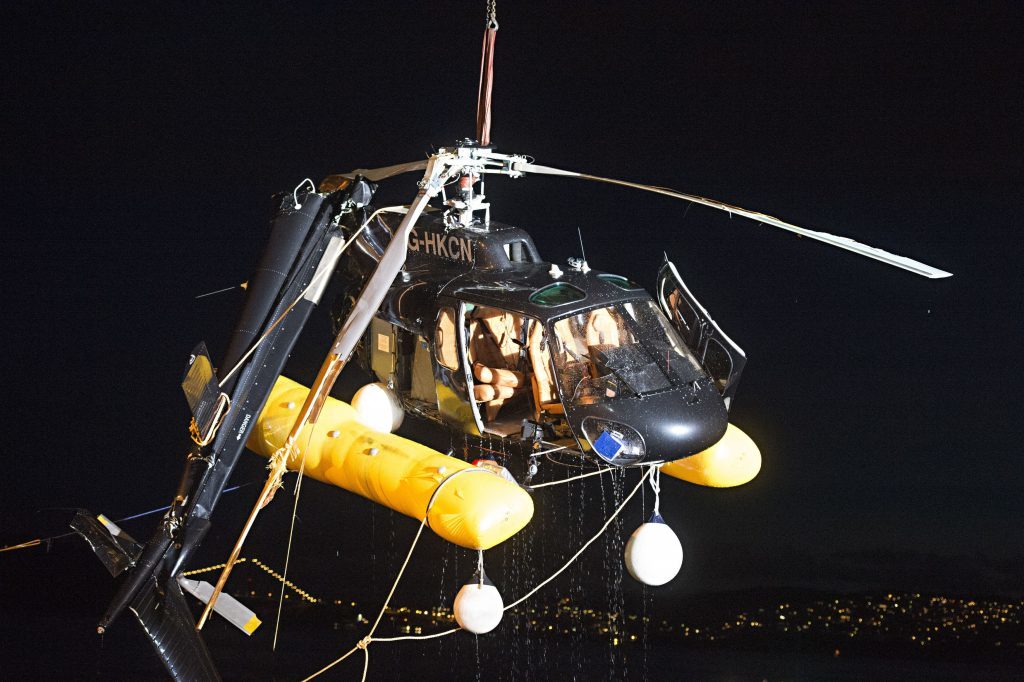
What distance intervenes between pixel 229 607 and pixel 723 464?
252 cm

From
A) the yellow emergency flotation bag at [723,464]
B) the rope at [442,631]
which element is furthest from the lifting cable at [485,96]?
the yellow emergency flotation bag at [723,464]

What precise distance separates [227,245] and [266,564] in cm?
282

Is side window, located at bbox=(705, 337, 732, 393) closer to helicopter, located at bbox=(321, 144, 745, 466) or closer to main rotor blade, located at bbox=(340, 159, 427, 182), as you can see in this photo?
helicopter, located at bbox=(321, 144, 745, 466)

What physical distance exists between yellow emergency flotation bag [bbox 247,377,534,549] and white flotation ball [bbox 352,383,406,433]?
12 cm

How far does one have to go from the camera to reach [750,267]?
8.08m

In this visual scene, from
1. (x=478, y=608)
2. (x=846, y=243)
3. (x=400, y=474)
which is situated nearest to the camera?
Result: (x=846, y=243)

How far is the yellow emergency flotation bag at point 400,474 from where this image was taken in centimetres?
494

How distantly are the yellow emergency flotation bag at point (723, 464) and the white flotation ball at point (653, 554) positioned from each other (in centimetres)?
54

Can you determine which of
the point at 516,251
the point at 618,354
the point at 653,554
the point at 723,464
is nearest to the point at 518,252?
the point at 516,251

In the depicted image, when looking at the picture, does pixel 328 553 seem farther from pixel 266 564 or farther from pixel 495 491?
pixel 495 491

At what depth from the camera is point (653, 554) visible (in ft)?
17.5

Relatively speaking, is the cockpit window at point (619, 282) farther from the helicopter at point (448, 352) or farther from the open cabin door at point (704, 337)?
the open cabin door at point (704, 337)

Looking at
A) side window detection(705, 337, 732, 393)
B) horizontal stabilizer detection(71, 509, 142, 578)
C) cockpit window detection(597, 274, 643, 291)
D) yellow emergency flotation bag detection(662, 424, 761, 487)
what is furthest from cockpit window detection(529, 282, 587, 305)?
horizontal stabilizer detection(71, 509, 142, 578)

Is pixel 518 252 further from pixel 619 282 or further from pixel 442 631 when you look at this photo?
pixel 442 631
